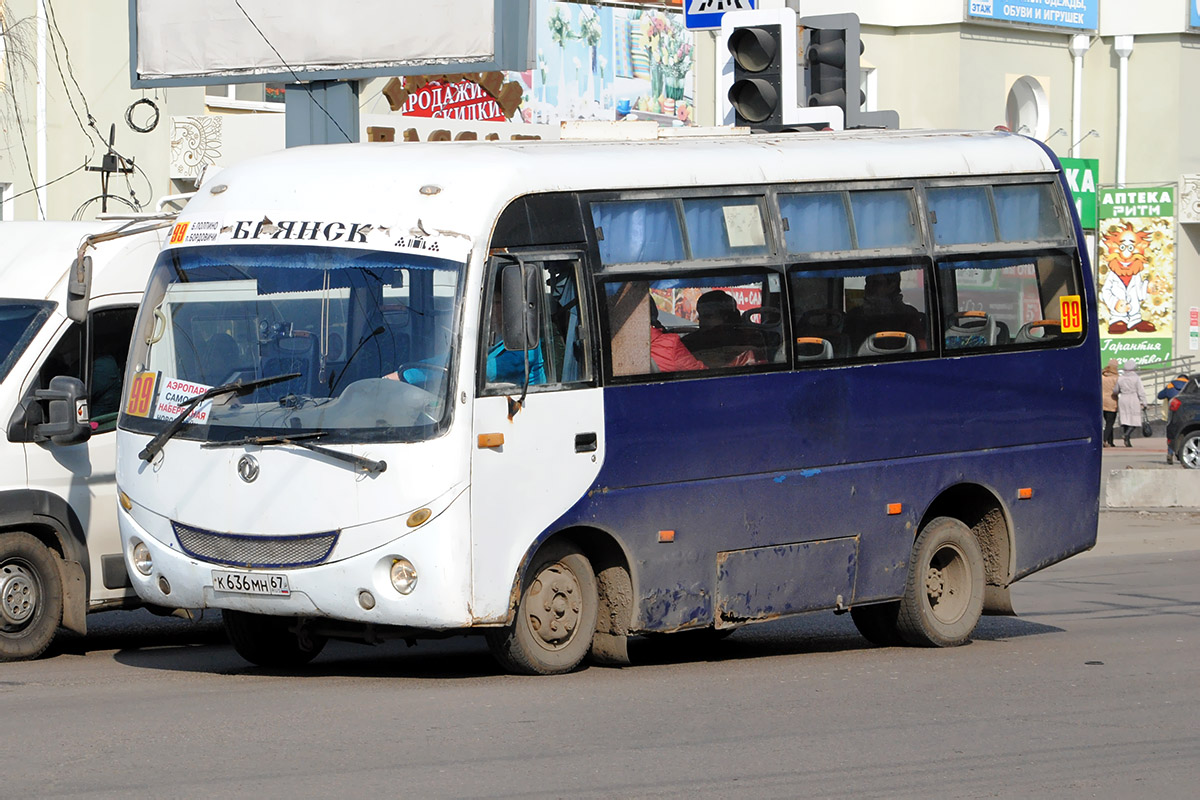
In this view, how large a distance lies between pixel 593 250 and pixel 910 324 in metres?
2.30

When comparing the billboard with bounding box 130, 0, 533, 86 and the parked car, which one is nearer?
the billboard with bounding box 130, 0, 533, 86

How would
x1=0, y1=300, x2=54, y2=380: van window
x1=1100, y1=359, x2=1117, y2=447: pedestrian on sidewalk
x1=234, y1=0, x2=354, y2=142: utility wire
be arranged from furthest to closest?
x1=1100, y1=359, x2=1117, y2=447: pedestrian on sidewalk < x1=234, y1=0, x2=354, y2=142: utility wire < x1=0, y1=300, x2=54, y2=380: van window

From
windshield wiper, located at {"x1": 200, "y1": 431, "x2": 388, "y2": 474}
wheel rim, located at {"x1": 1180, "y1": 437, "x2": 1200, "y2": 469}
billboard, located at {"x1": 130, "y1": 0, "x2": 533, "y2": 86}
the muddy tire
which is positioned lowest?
wheel rim, located at {"x1": 1180, "y1": 437, "x2": 1200, "y2": 469}

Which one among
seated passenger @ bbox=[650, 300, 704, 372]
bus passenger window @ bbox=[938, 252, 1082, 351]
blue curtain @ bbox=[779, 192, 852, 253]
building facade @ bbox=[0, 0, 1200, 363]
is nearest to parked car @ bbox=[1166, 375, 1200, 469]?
building facade @ bbox=[0, 0, 1200, 363]

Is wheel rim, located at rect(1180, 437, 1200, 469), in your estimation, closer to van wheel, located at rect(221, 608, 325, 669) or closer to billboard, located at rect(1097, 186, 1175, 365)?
billboard, located at rect(1097, 186, 1175, 365)

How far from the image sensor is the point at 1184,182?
3950 centimetres

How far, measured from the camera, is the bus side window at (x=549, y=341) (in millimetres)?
9445

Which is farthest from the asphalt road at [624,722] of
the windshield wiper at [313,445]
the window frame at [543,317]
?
the window frame at [543,317]

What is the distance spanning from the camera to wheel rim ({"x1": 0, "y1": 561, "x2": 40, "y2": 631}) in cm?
1051

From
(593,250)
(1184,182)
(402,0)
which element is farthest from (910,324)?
(1184,182)

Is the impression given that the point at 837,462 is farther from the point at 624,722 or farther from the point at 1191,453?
the point at 1191,453

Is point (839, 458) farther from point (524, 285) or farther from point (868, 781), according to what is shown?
point (868, 781)

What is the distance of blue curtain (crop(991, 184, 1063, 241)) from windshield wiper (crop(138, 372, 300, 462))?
4.87 m

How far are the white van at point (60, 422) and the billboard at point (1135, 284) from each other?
31124 millimetres
